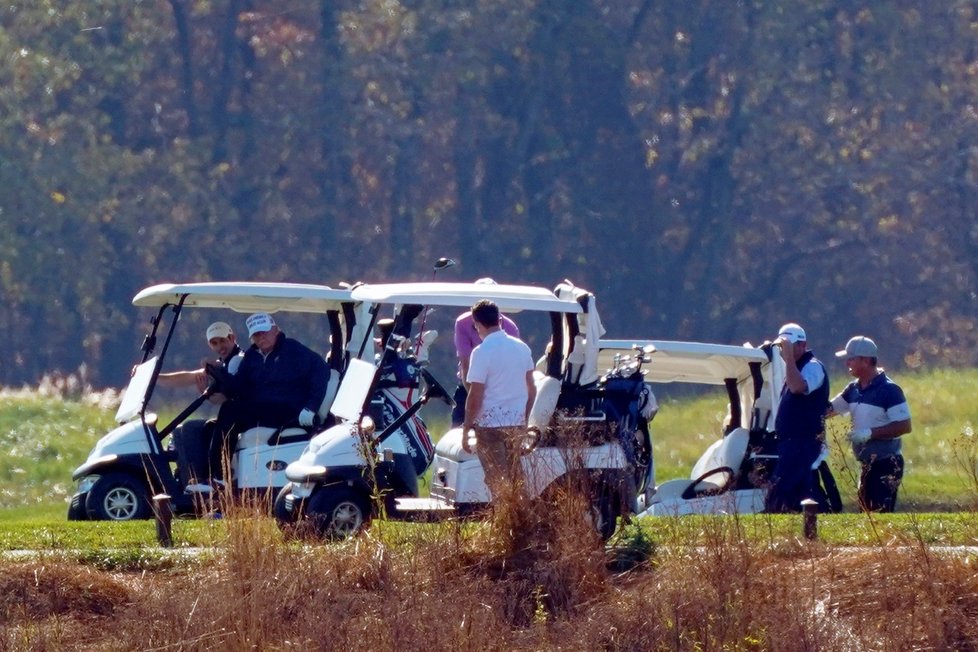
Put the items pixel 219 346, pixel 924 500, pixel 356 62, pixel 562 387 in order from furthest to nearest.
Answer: pixel 356 62 → pixel 924 500 → pixel 219 346 → pixel 562 387

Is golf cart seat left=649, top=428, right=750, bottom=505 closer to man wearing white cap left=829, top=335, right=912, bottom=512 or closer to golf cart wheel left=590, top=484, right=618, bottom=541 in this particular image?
man wearing white cap left=829, top=335, right=912, bottom=512

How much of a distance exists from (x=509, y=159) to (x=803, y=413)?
2303 centimetres

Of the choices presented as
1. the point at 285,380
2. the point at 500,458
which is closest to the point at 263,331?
the point at 285,380

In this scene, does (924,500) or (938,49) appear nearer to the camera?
(924,500)

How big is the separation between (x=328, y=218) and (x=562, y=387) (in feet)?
78.1

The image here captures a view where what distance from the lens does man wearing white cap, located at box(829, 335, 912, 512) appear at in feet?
42.2

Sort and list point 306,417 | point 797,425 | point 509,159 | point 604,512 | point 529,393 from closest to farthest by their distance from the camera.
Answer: point 604,512 < point 529,393 < point 797,425 < point 306,417 < point 509,159

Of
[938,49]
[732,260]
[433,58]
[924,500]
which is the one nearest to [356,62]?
[433,58]

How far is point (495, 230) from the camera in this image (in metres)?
35.5

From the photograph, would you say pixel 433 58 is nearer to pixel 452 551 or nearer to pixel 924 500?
pixel 924 500

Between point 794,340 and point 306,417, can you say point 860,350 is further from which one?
point 306,417

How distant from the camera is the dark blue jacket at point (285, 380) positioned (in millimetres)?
13195

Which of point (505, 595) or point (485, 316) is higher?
point (485, 316)

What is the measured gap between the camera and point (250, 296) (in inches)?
542
